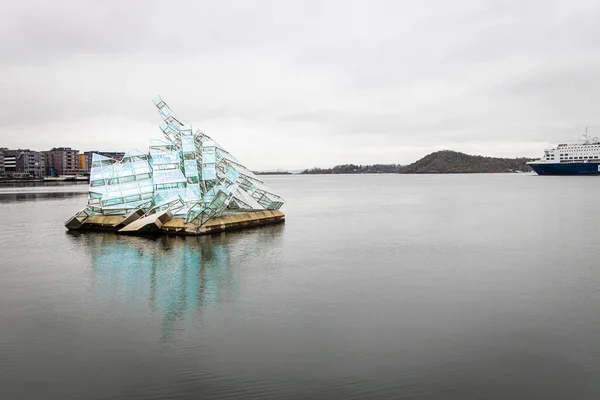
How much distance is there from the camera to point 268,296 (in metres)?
27.0

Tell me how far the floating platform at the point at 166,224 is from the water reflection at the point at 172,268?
1.72 meters

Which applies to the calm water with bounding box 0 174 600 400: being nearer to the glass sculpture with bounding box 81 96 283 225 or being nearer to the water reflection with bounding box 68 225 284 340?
the water reflection with bounding box 68 225 284 340

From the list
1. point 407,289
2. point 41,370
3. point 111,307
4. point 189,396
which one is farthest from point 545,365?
point 111,307

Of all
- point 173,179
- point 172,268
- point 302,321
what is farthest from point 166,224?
point 302,321

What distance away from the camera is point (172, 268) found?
3466 centimetres

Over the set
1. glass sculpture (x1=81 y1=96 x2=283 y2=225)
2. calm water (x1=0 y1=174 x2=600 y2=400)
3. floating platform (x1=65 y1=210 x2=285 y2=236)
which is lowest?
calm water (x1=0 y1=174 x2=600 y2=400)

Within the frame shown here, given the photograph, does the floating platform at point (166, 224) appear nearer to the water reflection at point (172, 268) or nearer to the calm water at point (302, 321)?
the water reflection at point (172, 268)

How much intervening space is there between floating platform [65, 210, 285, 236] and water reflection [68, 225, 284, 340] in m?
1.72

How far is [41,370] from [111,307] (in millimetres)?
7614

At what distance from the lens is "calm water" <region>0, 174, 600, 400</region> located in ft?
54.0

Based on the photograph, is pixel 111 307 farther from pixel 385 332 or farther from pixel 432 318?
pixel 432 318

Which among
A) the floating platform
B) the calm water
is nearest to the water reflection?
the calm water

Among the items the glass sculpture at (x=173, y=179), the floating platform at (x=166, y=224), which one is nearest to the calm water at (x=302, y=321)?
the floating platform at (x=166, y=224)

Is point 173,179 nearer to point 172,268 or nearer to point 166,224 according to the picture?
point 166,224
